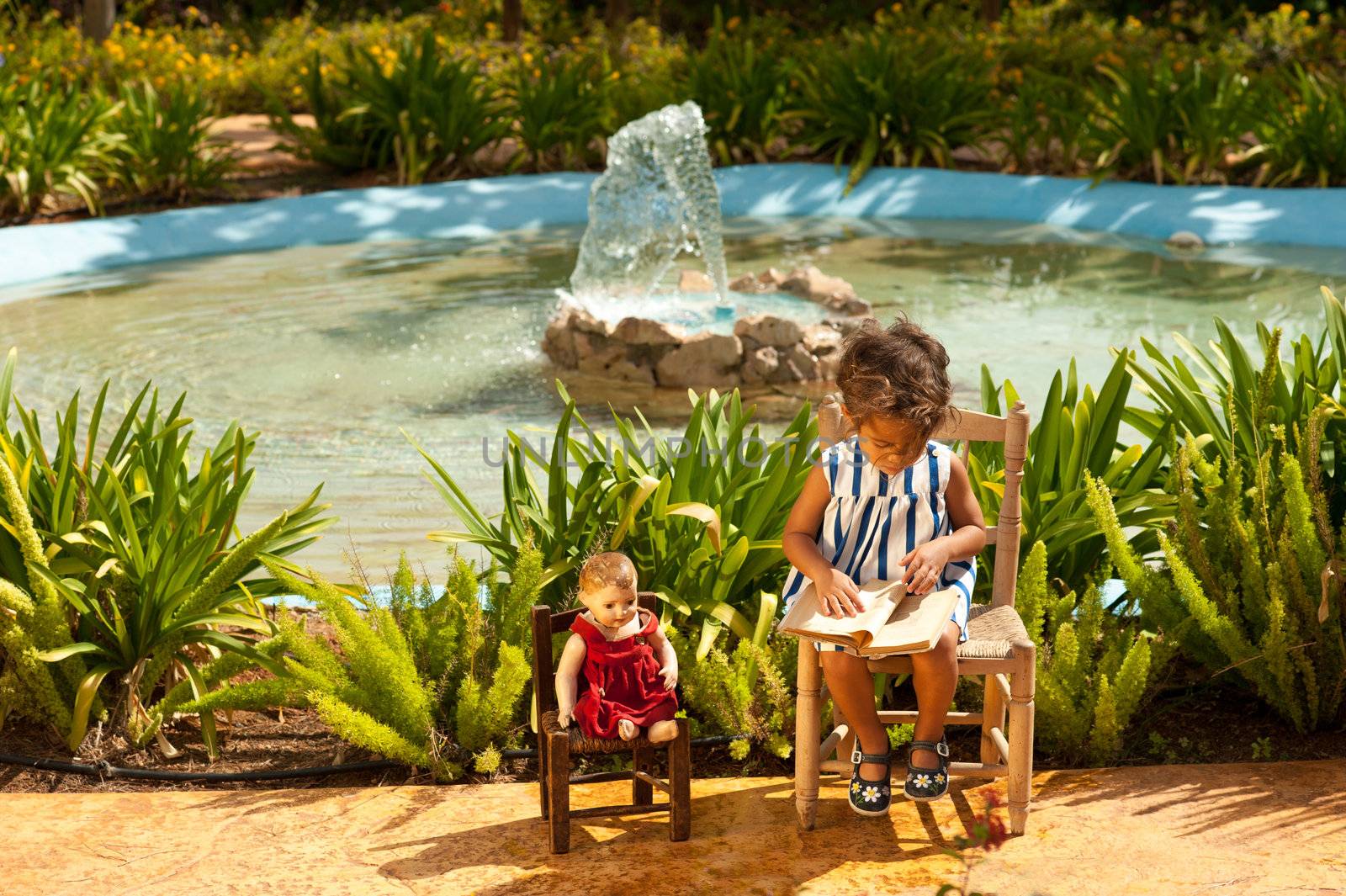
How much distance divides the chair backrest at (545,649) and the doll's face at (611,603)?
58 mm

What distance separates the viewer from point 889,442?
9.27 feet

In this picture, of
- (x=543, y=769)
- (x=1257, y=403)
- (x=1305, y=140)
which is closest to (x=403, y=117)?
(x=1305, y=140)

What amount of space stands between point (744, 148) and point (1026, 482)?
988 cm

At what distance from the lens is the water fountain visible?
23.3 feet

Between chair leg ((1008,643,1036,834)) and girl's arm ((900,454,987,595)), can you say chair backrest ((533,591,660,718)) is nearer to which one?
girl's arm ((900,454,987,595))

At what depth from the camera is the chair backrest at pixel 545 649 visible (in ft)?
9.38

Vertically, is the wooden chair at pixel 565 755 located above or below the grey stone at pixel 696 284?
below

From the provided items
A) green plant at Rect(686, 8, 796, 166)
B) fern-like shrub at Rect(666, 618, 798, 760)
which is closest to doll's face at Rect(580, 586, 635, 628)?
fern-like shrub at Rect(666, 618, 798, 760)

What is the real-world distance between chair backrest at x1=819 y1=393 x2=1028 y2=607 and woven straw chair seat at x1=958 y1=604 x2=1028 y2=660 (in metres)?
0.05

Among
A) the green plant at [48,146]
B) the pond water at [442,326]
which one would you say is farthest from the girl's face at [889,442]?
the green plant at [48,146]

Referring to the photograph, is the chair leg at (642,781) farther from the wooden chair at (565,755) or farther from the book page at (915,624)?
the book page at (915,624)

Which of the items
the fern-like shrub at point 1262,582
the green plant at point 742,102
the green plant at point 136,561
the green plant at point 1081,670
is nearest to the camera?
the green plant at point 1081,670

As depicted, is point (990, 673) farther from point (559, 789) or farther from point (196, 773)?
point (196, 773)

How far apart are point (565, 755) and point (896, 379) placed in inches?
37.4
